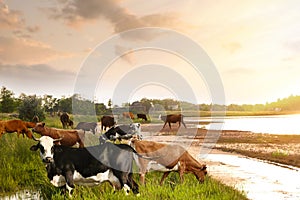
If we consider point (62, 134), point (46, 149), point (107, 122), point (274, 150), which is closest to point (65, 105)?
point (107, 122)

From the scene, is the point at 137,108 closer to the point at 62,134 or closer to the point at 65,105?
the point at 65,105

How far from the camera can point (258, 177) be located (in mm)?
13336

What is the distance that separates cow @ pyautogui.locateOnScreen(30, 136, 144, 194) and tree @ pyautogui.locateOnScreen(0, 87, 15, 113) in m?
50.5

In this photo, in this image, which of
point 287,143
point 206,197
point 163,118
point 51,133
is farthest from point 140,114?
point 206,197

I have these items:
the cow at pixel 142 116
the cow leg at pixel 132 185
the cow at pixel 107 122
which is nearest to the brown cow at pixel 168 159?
the cow leg at pixel 132 185

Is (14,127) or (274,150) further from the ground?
(14,127)

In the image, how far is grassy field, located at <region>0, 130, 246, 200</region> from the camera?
8.88m

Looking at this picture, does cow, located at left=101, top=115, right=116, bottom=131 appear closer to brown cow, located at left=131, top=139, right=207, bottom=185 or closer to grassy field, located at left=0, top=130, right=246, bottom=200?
grassy field, located at left=0, top=130, right=246, bottom=200

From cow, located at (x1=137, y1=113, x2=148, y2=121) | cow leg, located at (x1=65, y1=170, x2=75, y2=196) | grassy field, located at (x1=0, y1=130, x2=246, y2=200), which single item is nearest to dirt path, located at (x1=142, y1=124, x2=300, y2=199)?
grassy field, located at (x1=0, y1=130, x2=246, y2=200)

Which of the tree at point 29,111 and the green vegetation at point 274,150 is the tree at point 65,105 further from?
the green vegetation at point 274,150

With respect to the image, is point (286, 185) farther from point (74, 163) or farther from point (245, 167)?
point (74, 163)

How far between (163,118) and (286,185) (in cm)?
2472

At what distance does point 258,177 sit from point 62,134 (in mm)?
8285

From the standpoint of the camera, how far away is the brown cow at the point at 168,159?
9695mm
